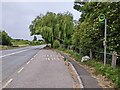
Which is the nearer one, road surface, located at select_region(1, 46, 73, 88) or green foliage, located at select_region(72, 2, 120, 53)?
road surface, located at select_region(1, 46, 73, 88)

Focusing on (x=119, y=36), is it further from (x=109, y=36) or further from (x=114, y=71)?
(x=114, y=71)

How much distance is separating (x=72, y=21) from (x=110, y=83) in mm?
58854

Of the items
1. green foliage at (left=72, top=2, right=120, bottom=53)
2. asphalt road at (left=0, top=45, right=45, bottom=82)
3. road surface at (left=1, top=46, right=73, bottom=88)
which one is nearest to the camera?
road surface at (left=1, top=46, right=73, bottom=88)

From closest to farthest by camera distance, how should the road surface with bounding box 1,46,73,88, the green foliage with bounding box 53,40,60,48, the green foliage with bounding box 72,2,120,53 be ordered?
1. the road surface with bounding box 1,46,73,88
2. the green foliage with bounding box 72,2,120,53
3. the green foliage with bounding box 53,40,60,48

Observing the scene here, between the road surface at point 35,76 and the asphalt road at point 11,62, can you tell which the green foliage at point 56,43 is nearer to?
the asphalt road at point 11,62

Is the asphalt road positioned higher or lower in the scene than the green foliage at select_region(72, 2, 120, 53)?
lower

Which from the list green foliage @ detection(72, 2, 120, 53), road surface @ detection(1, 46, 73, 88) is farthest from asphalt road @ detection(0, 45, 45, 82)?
green foliage @ detection(72, 2, 120, 53)

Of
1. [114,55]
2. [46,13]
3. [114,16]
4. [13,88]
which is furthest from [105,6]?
[46,13]

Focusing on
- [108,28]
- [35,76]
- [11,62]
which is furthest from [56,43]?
[35,76]

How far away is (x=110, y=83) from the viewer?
12.4 meters

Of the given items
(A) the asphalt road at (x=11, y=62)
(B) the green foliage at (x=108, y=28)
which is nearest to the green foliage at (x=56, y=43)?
(A) the asphalt road at (x=11, y=62)

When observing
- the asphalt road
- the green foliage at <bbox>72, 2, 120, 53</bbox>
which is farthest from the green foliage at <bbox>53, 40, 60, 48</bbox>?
the green foliage at <bbox>72, 2, 120, 53</bbox>

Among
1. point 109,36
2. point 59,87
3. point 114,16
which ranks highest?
point 114,16

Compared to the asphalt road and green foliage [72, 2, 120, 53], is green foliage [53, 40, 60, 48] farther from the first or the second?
green foliage [72, 2, 120, 53]
